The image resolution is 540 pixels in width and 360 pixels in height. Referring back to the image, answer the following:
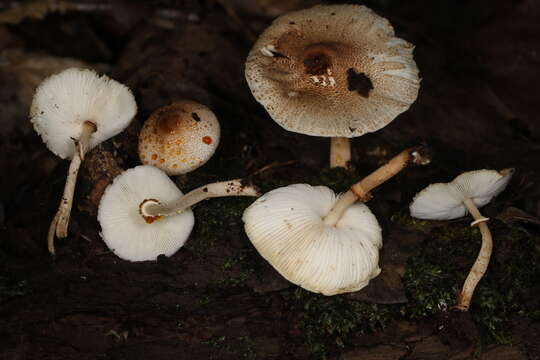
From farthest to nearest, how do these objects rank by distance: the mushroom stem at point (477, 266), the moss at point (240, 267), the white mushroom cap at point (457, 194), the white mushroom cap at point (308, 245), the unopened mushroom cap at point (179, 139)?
the unopened mushroom cap at point (179, 139) → the moss at point (240, 267) → the mushroom stem at point (477, 266) → the white mushroom cap at point (457, 194) → the white mushroom cap at point (308, 245)

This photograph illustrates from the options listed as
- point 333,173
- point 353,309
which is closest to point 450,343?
point 353,309

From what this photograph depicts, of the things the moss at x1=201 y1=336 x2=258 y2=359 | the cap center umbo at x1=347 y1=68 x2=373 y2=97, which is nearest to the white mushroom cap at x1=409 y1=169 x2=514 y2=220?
the cap center umbo at x1=347 y1=68 x2=373 y2=97

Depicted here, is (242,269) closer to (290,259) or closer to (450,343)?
(290,259)

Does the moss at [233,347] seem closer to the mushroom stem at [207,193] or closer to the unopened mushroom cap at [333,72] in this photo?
the mushroom stem at [207,193]

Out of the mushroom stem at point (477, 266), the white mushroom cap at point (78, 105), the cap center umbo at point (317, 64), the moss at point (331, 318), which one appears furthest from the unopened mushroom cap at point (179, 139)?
the mushroom stem at point (477, 266)

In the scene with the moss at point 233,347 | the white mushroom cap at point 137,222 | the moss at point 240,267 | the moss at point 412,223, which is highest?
the moss at point 412,223

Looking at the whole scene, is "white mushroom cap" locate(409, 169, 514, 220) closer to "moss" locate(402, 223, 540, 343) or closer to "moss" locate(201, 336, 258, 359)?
"moss" locate(402, 223, 540, 343)
